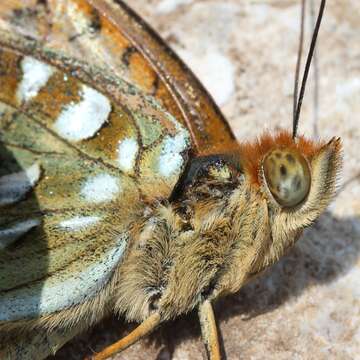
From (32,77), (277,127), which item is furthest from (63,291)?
(277,127)

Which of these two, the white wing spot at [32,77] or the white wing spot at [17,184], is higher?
the white wing spot at [32,77]

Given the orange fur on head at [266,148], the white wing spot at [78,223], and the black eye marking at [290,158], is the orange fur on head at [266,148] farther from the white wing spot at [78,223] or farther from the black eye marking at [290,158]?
the white wing spot at [78,223]

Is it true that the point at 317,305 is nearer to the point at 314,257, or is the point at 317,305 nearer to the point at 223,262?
the point at 314,257

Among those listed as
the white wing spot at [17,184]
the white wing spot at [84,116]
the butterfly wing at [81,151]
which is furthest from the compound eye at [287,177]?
the white wing spot at [17,184]

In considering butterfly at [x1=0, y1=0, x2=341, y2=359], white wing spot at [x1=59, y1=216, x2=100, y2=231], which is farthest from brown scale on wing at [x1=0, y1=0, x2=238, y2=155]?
white wing spot at [x1=59, y1=216, x2=100, y2=231]

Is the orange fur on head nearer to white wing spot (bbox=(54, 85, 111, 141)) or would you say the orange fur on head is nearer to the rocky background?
white wing spot (bbox=(54, 85, 111, 141))

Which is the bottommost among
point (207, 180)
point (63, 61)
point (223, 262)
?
point (223, 262)

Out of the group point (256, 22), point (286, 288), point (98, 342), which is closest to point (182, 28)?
point (256, 22)
